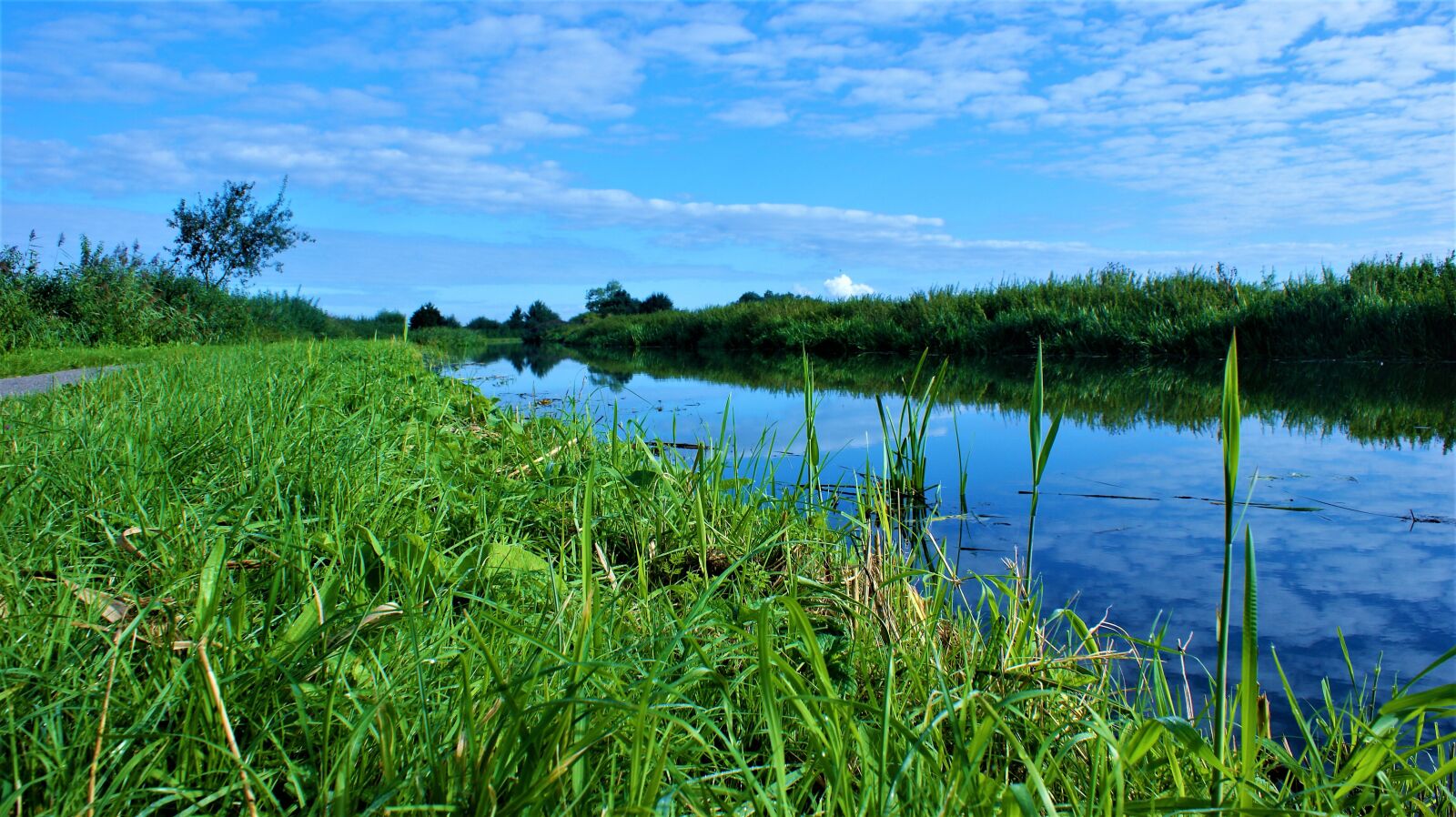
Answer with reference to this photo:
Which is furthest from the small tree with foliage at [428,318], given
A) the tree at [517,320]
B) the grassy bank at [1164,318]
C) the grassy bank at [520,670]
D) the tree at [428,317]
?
the grassy bank at [520,670]

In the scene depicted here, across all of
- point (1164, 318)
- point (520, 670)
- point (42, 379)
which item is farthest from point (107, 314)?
point (1164, 318)

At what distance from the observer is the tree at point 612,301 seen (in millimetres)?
41438

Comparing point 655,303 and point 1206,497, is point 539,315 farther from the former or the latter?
point 1206,497

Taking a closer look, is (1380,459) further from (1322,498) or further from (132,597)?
(132,597)

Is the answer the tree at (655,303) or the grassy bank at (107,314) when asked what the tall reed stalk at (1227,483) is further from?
the tree at (655,303)

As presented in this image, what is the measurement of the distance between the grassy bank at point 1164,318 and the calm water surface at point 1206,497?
150cm

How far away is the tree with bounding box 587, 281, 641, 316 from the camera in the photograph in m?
41.4

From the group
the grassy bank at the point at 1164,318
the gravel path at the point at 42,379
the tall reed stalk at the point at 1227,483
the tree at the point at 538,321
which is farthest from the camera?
the tree at the point at 538,321

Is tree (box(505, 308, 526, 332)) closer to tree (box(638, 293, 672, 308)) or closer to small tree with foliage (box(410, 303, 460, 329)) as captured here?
small tree with foliage (box(410, 303, 460, 329))

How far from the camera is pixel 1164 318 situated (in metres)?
10.6

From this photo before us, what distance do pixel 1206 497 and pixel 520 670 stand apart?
9.73 ft

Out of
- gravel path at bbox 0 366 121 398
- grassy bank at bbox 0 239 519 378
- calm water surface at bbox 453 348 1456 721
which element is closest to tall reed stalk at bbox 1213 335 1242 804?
calm water surface at bbox 453 348 1456 721

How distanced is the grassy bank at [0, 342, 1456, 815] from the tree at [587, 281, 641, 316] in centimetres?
3895

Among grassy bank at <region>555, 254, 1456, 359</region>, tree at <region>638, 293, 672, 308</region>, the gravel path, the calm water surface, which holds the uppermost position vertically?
tree at <region>638, 293, 672, 308</region>
